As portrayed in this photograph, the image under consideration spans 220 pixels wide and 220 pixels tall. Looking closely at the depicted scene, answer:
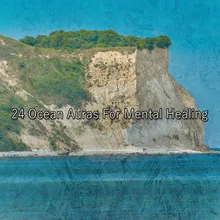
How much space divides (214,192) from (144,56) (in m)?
38.5

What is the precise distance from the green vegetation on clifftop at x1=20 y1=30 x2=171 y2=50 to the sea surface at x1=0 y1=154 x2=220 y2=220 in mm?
26390

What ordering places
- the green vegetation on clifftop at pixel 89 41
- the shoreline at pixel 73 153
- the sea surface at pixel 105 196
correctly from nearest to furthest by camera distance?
the sea surface at pixel 105 196, the shoreline at pixel 73 153, the green vegetation on clifftop at pixel 89 41

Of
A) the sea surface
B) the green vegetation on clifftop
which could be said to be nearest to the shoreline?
the green vegetation on clifftop

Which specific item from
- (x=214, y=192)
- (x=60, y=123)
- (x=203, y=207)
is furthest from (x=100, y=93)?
(x=203, y=207)

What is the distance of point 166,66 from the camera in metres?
63.3

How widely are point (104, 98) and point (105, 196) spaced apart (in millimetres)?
35461

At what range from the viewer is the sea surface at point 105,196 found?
2203cm

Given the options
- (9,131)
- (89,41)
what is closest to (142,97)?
(9,131)

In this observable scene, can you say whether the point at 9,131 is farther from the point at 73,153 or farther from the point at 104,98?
the point at 104,98

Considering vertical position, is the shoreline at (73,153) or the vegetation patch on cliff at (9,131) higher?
the vegetation patch on cliff at (9,131)

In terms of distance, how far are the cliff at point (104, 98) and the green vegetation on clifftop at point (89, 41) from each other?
741 millimetres

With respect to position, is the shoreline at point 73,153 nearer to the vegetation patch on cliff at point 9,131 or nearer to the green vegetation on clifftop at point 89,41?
the vegetation patch on cliff at point 9,131

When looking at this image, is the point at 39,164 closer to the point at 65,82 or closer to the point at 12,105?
the point at 12,105

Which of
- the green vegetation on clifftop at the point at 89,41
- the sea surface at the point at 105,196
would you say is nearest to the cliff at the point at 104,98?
the green vegetation on clifftop at the point at 89,41
